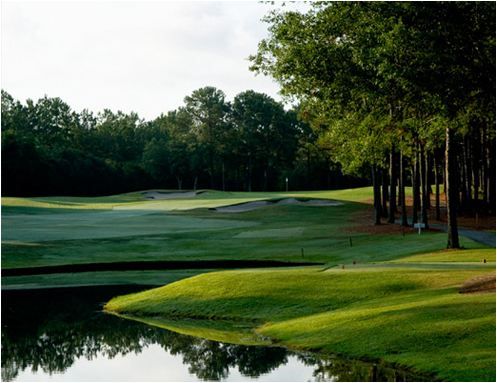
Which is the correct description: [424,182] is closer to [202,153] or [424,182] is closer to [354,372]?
[354,372]

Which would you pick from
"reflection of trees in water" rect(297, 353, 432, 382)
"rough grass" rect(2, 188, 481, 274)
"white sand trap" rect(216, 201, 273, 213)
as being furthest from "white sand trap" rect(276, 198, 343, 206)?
"reflection of trees in water" rect(297, 353, 432, 382)

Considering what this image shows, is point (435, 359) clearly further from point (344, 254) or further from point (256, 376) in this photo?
point (344, 254)

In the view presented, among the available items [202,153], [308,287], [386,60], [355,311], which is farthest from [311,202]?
[355,311]

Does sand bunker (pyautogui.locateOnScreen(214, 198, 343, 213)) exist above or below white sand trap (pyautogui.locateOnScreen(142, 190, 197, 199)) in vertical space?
below

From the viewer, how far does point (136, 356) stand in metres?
22.8

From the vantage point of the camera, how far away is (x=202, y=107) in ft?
513

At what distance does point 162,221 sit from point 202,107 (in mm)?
84322

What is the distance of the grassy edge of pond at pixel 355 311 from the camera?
19.0m

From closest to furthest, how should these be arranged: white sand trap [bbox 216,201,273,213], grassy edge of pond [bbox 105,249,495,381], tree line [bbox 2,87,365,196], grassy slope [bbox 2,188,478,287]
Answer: grassy edge of pond [bbox 105,249,495,381] → grassy slope [bbox 2,188,478,287] → white sand trap [bbox 216,201,273,213] → tree line [bbox 2,87,365,196]

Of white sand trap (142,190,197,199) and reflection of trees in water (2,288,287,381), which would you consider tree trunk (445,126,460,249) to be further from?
white sand trap (142,190,197,199)

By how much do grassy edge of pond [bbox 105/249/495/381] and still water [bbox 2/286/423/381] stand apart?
2.75 ft

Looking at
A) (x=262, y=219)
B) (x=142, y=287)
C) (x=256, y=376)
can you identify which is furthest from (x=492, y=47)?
(x=262, y=219)

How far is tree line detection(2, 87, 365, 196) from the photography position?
13775 centimetres

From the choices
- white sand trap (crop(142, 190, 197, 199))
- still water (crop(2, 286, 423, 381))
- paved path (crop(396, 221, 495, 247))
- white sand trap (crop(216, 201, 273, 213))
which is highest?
white sand trap (crop(142, 190, 197, 199))
